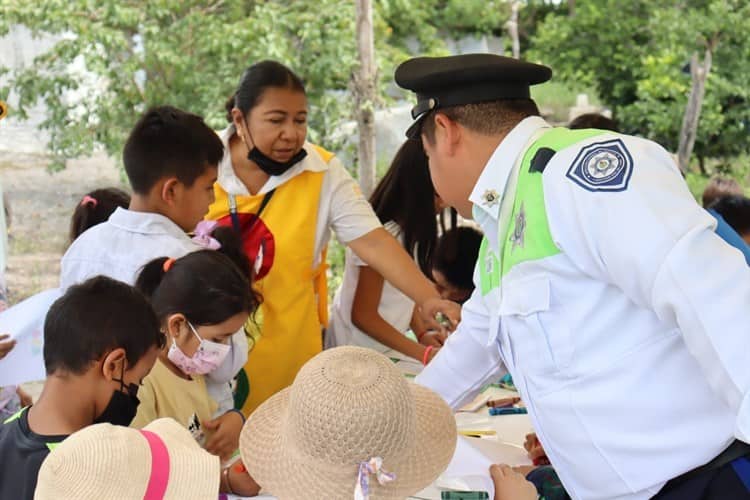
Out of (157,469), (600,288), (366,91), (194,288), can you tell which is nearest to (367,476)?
(157,469)

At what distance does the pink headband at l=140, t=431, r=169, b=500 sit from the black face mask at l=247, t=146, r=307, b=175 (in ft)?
4.37

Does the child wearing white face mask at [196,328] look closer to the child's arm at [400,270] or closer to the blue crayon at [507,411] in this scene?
the child's arm at [400,270]

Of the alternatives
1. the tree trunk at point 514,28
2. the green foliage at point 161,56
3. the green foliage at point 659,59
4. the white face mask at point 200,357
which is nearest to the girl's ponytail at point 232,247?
the white face mask at point 200,357

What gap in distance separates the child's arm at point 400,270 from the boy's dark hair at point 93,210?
792 millimetres

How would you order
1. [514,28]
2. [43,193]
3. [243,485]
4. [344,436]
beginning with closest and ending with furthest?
1. [344,436]
2. [243,485]
3. [43,193]
4. [514,28]

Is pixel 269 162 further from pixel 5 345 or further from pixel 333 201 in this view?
pixel 5 345

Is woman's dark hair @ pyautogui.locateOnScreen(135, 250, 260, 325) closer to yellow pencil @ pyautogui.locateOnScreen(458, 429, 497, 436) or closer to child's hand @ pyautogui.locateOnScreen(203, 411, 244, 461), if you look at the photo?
child's hand @ pyautogui.locateOnScreen(203, 411, 244, 461)

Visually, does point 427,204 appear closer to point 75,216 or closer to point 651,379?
point 75,216

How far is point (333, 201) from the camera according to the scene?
2.74m

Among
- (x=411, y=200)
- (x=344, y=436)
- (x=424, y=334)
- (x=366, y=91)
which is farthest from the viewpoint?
(x=366, y=91)

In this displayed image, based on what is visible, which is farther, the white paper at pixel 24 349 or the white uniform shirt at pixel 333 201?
the white uniform shirt at pixel 333 201

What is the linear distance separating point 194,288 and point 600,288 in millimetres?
1111

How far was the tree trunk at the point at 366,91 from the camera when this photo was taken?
4.57 metres

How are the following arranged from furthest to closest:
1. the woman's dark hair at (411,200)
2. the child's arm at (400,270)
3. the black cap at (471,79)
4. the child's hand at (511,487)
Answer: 1. the woman's dark hair at (411,200)
2. the child's arm at (400,270)
3. the child's hand at (511,487)
4. the black cap at (471,79)
